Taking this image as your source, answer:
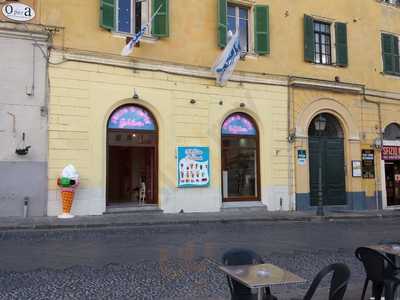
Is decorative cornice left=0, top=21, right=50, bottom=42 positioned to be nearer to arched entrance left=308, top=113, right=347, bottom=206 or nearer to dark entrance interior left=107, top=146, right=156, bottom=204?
dark entrance interior left=107, top=146, right=156, bottom=204

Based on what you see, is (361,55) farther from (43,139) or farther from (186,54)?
(43,139)

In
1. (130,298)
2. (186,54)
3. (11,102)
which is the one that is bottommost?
(130,298)

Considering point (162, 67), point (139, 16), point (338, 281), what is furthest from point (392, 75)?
point (338, 281)

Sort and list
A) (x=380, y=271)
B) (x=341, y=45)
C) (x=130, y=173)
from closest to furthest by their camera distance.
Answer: (x=380, y=271), (x=130, y=173), (x=341, y=45)

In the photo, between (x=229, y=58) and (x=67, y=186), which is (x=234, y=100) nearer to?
(x=229, y=58)

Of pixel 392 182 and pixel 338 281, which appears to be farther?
pixel 392 182

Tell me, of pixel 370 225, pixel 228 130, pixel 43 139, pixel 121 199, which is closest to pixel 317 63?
pixel 228 130

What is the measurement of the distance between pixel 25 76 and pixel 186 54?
5.68 metres

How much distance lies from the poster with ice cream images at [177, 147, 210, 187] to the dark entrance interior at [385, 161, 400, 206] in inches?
372

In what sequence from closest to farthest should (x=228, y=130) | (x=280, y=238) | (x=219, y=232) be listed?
(x=280, y=238)
(x=219, y=232)
(x=228, y=130)

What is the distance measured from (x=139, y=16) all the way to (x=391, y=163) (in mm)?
13322

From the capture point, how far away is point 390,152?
2216cm

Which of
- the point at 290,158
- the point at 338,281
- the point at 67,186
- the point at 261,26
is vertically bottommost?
the point at 338,281

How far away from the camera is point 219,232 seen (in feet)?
42.1
